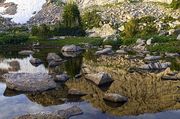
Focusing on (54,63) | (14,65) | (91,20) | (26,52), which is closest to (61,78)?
(54,63)

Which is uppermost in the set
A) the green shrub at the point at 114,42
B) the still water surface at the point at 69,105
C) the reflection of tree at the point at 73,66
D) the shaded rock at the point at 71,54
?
the green shrub at the point at 114,42

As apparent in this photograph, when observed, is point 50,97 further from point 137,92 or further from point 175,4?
point 175,4

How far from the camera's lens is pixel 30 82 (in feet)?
169

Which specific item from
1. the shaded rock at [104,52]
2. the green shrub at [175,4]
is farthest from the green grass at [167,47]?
the green shrub at [175,4]

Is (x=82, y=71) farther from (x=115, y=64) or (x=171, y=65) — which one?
(x=171, y=65)

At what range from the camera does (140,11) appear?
15488 cm

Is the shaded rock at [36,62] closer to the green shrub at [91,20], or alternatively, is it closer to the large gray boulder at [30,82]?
the large gray boulder at [30,82]

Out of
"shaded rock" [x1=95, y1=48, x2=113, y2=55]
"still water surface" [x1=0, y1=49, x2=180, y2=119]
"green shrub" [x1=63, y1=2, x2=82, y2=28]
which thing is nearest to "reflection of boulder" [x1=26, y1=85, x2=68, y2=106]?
"still water surface" [x1=0, y1=49, x2=180, y2=119]

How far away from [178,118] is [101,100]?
9981 millimetres

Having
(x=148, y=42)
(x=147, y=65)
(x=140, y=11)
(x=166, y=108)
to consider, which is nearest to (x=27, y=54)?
(x=148, y=42)

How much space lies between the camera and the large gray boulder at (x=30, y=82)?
50562 millimetres

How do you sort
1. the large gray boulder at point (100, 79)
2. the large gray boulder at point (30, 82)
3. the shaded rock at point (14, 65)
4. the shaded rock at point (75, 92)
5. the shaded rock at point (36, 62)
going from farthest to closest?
the shaded rock at point (36, 62), the shaded rock at point (14, 65), the large gray boulder at point (100, 79), the large gray boulder at point (30, 82), the shaded rock at point (75, 92)

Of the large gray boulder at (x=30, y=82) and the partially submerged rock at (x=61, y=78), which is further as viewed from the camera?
the partially submerged rock at (x=61, y=78)

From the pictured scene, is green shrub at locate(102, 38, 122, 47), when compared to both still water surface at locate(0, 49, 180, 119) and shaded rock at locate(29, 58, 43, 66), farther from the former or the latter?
still water surface at locate(0, 49, 180, 119)
